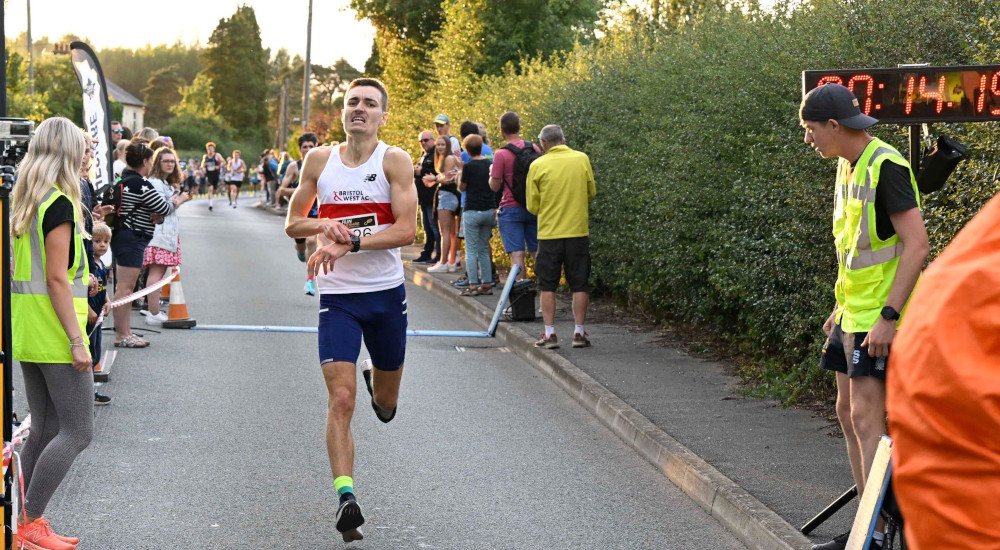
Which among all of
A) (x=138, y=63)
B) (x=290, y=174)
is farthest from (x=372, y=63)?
(x=138, y=63)

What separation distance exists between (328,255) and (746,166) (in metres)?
4.82

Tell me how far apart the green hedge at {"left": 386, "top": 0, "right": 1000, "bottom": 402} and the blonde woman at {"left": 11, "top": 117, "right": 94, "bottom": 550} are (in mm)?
4250

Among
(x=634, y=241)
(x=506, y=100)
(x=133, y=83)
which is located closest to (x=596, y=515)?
(x=634, y=241)

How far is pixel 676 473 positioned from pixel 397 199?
229cm

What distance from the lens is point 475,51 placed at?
28.5m

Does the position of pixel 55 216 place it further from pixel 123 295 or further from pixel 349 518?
pixel 123 295

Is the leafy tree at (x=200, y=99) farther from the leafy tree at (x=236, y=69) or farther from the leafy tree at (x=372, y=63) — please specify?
the leafy tree at (x=372, y=63)

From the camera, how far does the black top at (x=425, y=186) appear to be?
57.9 feet

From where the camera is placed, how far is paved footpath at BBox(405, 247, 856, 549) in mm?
5832

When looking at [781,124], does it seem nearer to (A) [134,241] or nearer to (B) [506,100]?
(A) [134,241]

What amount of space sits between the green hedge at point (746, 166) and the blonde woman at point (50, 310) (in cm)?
425

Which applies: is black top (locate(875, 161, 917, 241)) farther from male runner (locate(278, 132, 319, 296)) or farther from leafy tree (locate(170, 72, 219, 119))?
leafy tree (locate(170, 72, 219, 119))

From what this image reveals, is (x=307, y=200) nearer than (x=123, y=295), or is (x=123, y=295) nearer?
(x=307, y=200)

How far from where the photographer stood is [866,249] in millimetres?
4883
